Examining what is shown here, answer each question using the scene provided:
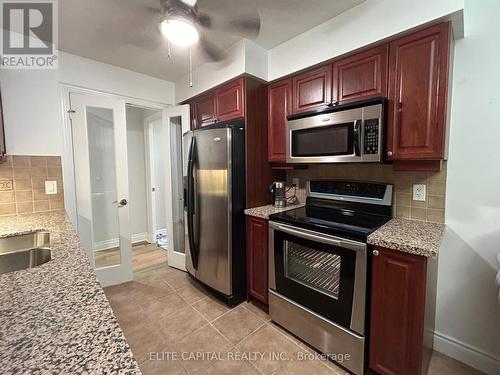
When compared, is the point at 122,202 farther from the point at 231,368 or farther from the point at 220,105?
the point at 231,368

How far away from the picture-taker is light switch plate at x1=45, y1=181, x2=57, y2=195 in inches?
79.9

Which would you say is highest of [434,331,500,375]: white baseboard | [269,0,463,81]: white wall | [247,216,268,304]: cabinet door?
[269,0,463,81]: white wall

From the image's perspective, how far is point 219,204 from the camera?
7.04 ft

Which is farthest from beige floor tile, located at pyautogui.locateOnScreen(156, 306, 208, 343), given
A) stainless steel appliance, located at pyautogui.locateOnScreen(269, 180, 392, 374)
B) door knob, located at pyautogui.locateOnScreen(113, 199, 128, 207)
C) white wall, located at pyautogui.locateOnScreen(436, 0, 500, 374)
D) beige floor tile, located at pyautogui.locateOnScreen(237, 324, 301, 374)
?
white wall, located at pyautogui.locateOnScreen(436, 0, 500, 374)

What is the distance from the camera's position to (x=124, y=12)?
1.66 meters

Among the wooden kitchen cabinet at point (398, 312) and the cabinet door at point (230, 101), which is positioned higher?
the cabinet door at point (230, 101)

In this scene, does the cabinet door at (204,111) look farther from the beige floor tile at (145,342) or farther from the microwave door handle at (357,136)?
the beige floor tile at (145,342)

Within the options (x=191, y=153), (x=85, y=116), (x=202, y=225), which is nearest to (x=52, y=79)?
(x=85, y=116)

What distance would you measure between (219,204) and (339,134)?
3.85ft

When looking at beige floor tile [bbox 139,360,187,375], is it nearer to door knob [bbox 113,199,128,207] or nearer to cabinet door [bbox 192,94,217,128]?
door knob [bbox 113,199,128,207]

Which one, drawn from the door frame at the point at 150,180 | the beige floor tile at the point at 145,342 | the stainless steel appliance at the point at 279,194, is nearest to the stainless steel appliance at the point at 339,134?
the stainless steel appliance at the point at 279,194

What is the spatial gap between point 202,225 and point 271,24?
72.8 inches

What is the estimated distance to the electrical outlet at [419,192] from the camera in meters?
1.67

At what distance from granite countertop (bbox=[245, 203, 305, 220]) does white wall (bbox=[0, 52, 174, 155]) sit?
181 centimetres
